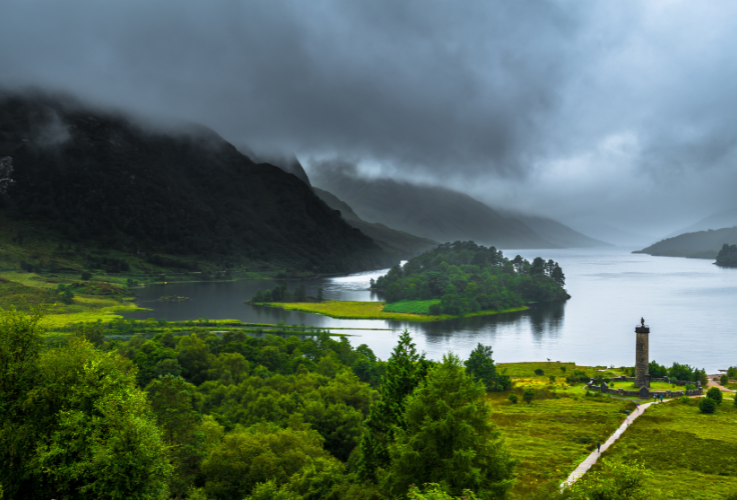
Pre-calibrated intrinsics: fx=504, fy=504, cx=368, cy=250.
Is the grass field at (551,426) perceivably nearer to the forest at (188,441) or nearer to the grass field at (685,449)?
the grass field at (685,449)

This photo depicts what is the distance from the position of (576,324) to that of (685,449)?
7953 cm

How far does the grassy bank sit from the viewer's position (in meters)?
124

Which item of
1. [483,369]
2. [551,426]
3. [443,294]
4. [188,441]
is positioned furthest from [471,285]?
[188,441]

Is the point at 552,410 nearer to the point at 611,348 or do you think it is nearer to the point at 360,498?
the point at 360,498

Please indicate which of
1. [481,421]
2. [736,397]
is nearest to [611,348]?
[736,397]

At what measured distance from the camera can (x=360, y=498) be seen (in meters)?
23.3

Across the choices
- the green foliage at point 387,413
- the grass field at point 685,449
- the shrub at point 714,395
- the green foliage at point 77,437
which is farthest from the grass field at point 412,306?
the green foliage at point 77,437

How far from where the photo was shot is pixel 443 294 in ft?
475

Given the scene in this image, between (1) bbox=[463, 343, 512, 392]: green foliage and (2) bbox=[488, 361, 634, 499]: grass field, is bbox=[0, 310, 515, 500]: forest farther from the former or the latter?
(1) bbox=[463, 343, 512, 392]: green foliage

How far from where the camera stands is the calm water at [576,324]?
85.1 metres

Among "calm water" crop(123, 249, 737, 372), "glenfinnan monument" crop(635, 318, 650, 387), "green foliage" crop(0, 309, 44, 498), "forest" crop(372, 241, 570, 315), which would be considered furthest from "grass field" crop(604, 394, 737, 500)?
"forest" crop(372, 241, 570, 315)

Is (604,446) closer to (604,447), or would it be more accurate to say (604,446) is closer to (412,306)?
(604,447)

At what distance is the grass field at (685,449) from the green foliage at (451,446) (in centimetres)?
1063

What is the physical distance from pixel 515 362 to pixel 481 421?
6443cm
